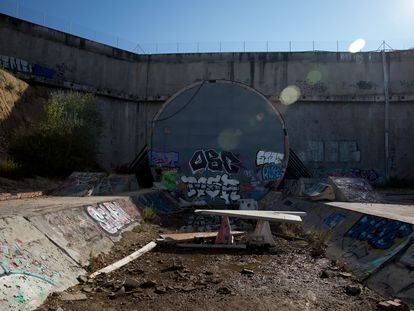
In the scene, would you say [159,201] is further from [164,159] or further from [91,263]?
[91,263]

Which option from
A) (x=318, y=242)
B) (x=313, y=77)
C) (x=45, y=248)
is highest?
(x=313, y=77)

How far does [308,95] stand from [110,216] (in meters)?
22.0

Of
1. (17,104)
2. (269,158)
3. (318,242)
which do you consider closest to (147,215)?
(318,242)

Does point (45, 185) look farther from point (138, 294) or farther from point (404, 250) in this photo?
point (404, 250)

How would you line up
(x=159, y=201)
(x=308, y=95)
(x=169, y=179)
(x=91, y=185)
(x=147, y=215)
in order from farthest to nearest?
1. (x=308, y=95)
2. (x=169, y=179)
3. (x=159, y=201)
4. (x=91, y=185)
5. (x=147, y=215)

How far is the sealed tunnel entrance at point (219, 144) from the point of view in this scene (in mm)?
20031

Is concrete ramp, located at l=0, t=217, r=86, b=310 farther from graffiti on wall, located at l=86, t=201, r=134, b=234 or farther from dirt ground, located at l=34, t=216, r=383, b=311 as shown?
graffiti on wall, located at l=86, t=201, r=134, b=234

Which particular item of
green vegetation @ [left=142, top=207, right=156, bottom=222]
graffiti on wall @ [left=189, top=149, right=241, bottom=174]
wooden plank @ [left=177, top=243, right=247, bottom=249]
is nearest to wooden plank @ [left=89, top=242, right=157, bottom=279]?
wooden plank @ [left=177, top=243, right=247, bottom=249]

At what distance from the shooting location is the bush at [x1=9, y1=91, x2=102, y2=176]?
19578mm

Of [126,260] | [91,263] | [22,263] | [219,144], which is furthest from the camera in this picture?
[219,144]

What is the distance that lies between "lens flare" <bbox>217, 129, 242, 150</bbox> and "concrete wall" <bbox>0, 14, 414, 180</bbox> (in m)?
9.97

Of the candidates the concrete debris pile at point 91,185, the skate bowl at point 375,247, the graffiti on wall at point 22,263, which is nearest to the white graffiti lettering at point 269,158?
the concrete debris pile at point 91,185

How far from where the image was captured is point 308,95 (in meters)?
29.7

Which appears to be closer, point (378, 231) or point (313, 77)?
point (378, 231)
